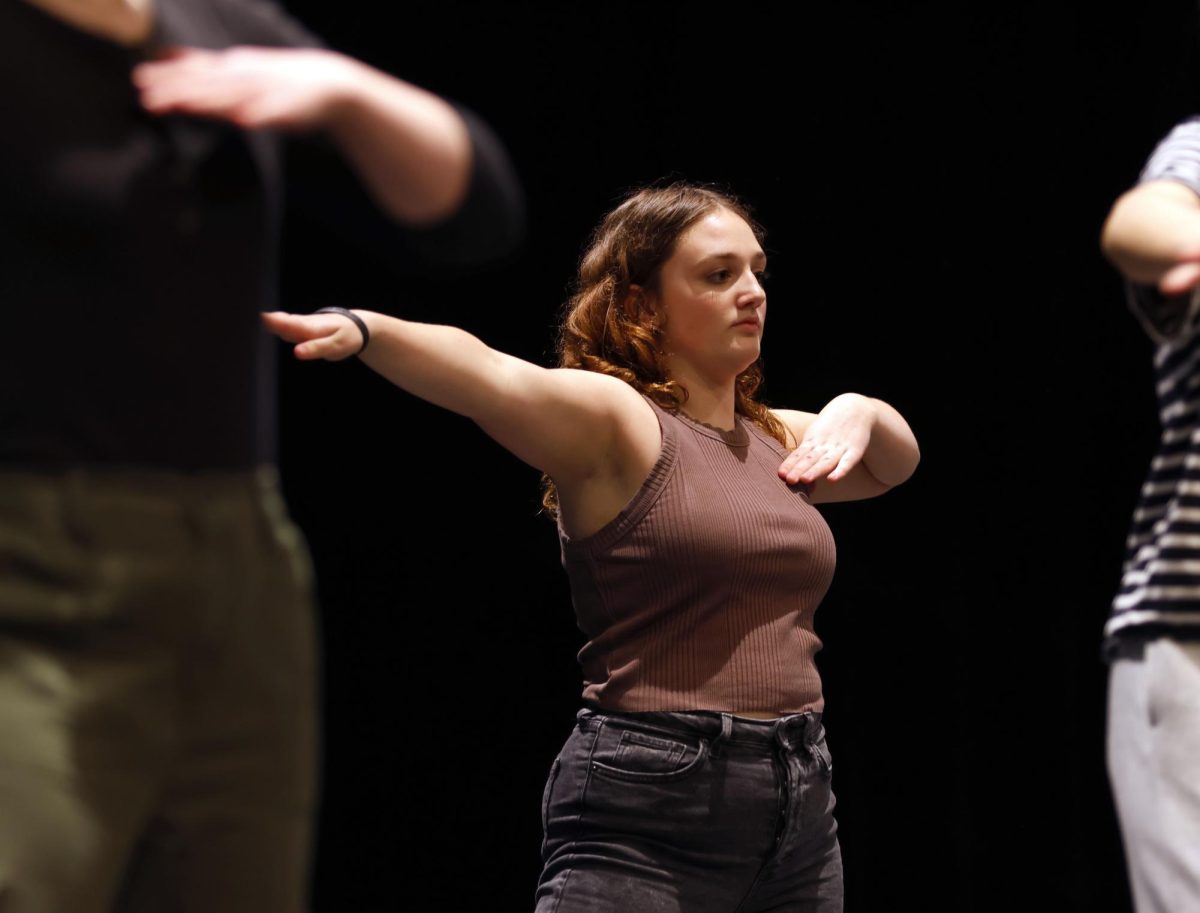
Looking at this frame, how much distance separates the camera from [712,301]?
1.86 m

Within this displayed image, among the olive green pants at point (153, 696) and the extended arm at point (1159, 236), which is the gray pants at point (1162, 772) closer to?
the extended arm at point (1159, 236)

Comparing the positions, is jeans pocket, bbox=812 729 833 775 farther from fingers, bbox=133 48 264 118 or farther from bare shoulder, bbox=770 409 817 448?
fingers, bbox=133 48 264 118

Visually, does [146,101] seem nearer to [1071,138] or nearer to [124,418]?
[124,418]

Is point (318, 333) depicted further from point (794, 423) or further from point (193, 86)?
point (794, 423)

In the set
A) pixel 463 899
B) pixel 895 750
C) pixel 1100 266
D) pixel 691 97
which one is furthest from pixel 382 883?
pixel 1100 266

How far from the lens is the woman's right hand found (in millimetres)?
1180

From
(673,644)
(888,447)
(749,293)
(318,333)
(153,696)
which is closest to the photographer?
(153,696)

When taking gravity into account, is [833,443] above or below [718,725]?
above

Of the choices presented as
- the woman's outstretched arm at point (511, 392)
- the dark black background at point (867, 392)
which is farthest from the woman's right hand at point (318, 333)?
the dark black background at point (867, 392)

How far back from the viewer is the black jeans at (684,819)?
5.10 ft

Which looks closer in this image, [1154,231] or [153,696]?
[153,696]

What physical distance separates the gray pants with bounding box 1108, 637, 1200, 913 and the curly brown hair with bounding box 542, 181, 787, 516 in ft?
2.70

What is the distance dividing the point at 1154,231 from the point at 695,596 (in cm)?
73

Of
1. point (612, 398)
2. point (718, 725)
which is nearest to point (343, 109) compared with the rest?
point (612, 398)
